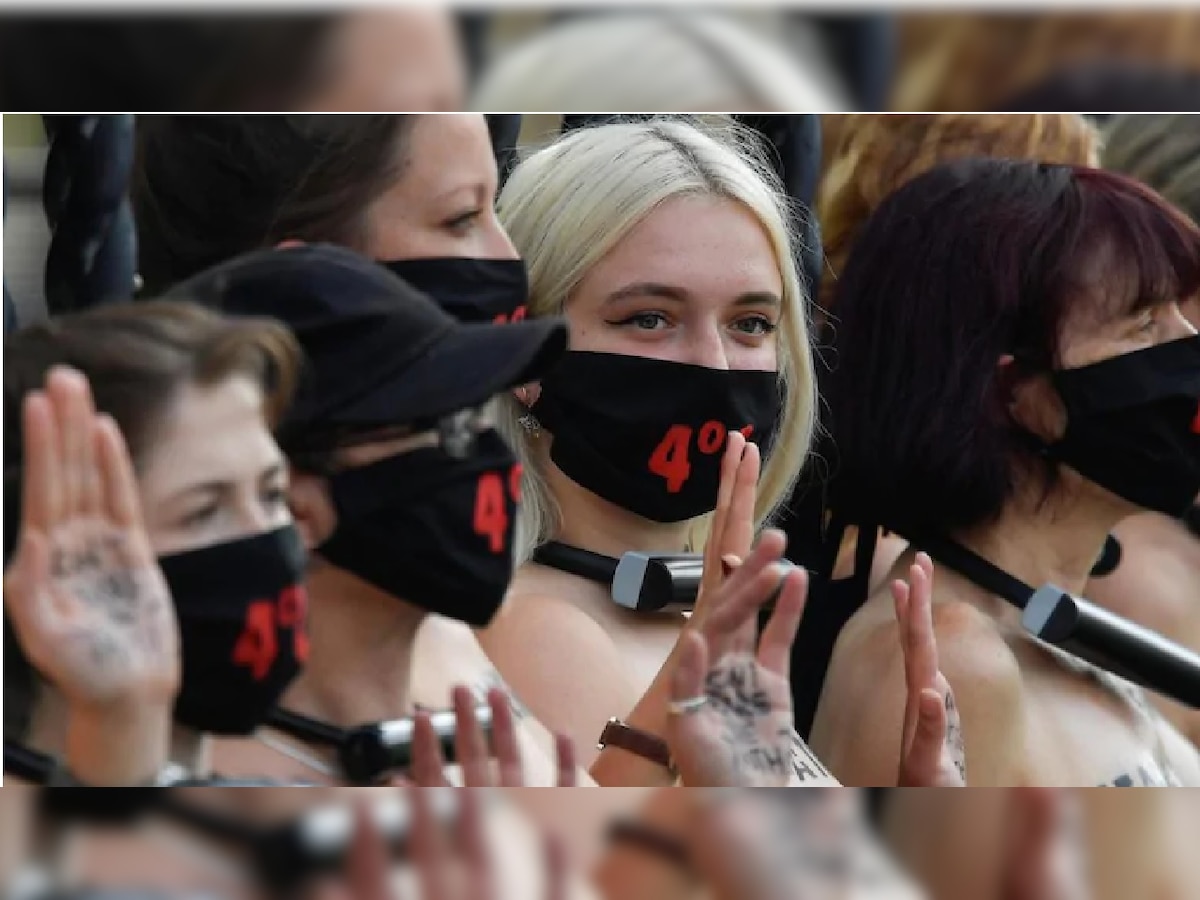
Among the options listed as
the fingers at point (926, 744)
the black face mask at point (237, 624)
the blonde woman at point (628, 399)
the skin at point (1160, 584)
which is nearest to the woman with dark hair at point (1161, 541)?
the skin at point (1160, 584)

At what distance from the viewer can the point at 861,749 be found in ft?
8.69

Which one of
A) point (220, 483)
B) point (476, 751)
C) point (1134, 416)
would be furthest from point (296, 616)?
point (1134, 416)

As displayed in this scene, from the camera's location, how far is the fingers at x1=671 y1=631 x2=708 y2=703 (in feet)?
8.03

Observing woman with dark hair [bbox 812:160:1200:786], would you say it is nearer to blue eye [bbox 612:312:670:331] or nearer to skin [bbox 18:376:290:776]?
blue eye [bbox 612:312:670:331]

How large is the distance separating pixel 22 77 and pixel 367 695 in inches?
27.0

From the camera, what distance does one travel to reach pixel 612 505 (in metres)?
2.55

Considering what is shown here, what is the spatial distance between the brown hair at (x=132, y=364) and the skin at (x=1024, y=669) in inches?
29.3

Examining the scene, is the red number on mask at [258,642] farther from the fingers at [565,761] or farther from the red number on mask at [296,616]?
the fingers at [565,761]

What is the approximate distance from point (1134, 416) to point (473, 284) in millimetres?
755

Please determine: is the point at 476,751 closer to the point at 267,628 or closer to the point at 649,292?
the point at 267,628

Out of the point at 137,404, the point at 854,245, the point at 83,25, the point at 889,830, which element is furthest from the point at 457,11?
the point at 889,830

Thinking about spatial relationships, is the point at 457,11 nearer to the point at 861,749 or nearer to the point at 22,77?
the point at 22,77

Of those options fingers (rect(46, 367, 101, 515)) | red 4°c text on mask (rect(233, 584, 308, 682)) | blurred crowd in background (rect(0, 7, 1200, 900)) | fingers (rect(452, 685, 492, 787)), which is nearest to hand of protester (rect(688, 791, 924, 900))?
blurred crowd in background (rect(0, 7, 1200, 900))

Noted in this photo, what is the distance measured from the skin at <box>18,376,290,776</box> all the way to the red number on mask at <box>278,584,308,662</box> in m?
0.07
